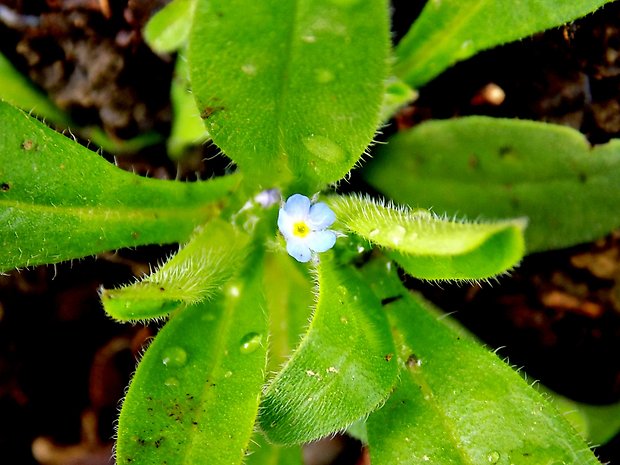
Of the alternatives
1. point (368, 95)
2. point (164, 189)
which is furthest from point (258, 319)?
point (368, 95)

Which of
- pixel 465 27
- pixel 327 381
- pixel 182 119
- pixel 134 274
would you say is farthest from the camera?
pixel 134 274

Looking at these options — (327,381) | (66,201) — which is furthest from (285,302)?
(66,201)

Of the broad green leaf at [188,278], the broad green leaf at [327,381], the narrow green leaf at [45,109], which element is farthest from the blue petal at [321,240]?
the narrow green leaf at [45,109]

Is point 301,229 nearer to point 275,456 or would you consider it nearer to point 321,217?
point 321,217

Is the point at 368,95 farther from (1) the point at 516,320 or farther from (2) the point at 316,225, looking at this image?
(1) the point at 516,320

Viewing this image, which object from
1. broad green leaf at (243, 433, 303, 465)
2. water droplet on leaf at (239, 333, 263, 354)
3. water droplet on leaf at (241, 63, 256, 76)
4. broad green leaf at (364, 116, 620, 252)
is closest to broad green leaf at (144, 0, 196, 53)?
water droplet on leaf at (241, 63, 256, 76)

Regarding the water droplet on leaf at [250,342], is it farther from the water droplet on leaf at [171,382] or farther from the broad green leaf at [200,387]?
the water droplet on leaf at [171,382]
